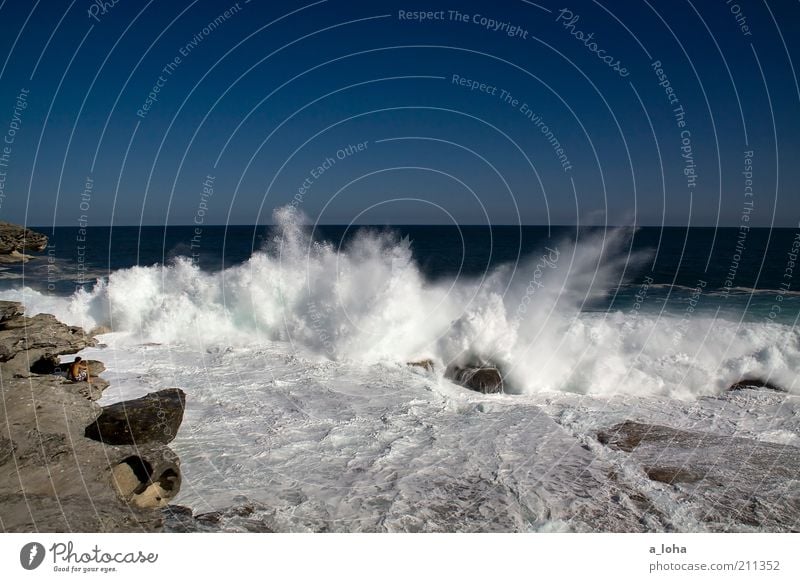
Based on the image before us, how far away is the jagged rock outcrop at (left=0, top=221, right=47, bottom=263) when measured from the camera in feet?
24.6

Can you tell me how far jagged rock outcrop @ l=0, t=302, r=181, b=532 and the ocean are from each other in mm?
883

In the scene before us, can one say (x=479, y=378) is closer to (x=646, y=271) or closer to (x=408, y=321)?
(x=408, y=321)

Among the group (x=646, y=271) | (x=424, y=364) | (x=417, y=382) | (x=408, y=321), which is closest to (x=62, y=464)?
(x=417, y=382)

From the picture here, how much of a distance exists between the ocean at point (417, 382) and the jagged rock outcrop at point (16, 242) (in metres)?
4.87

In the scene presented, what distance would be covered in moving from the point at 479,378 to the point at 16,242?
39.6 feet

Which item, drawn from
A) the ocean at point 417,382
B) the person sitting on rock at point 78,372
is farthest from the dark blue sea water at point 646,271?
the person sitting on rock at point 78,372

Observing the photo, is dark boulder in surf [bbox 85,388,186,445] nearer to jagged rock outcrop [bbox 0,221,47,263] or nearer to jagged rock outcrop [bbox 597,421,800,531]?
jagged rock outcrop [bbox 0,221,47,263]

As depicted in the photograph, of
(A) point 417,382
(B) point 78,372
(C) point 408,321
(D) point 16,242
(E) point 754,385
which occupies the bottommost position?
(A) point 417,382

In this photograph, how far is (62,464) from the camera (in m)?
7.52

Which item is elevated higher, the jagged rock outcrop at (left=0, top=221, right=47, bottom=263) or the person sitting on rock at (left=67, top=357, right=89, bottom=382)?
the jagged rock outcrop at (left=0, top=221, right=47, bottom=263)

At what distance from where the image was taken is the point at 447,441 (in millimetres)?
10727

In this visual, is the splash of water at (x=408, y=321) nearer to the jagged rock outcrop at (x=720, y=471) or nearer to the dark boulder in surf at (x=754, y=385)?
the dark boulder in surf at (x=754, y=385)

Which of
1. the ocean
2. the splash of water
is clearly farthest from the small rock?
the splash of water
